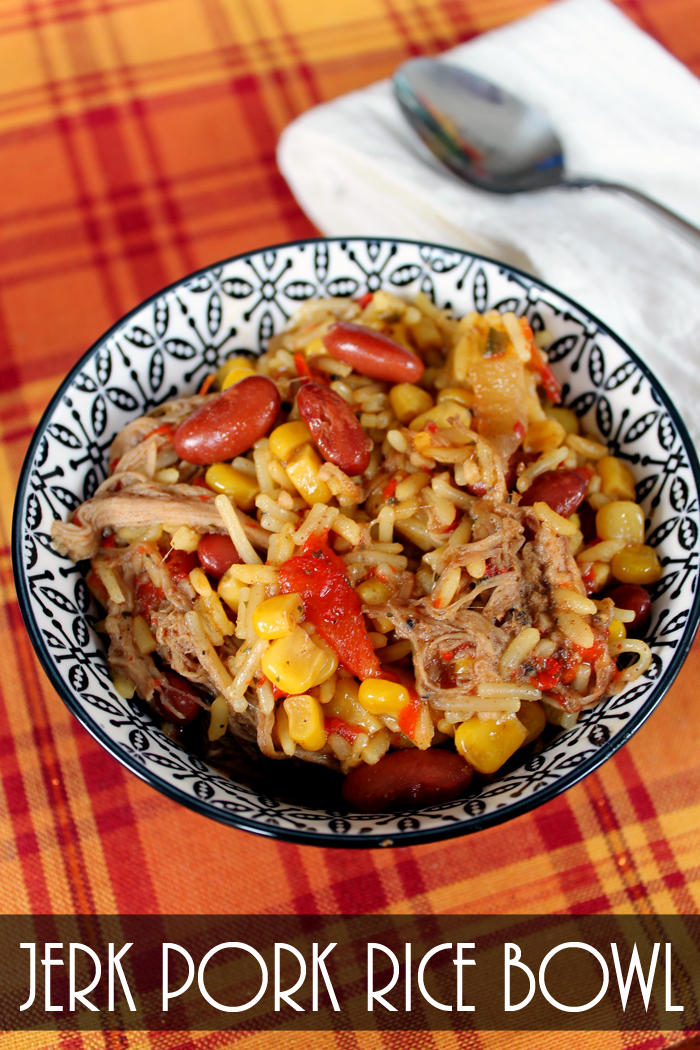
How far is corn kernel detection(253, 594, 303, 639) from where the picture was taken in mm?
2326

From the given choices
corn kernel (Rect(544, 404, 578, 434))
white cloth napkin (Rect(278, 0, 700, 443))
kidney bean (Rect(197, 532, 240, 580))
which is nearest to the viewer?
kidney bean (Rect(197, 532, 240, 580))

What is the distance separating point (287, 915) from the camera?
274cm

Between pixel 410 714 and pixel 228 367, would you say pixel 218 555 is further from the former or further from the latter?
pixel 228 367

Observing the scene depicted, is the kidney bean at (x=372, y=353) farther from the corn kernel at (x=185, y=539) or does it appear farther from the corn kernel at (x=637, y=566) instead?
the corn kernel at (x=637, y=566)

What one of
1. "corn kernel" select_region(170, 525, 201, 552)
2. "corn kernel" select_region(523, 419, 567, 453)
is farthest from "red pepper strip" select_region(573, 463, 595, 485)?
"corn kernel" select_region(170, 525, 201, 552)

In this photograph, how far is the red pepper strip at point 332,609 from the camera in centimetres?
246

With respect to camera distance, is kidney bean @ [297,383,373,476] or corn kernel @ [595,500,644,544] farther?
corn kernel @ [595,500,644,544]

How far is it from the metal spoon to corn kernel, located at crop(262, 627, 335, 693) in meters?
2.70

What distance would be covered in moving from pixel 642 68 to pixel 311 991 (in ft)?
14.7

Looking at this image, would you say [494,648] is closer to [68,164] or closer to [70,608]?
Result: [70,608]

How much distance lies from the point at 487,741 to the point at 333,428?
1108 mm

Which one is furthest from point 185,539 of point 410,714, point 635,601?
point 635,601

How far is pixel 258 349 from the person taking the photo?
3.42 m

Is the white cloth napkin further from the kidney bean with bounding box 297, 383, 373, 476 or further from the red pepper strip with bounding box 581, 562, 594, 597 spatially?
the kidney bean with bounding box 297, 383, 373, 476
